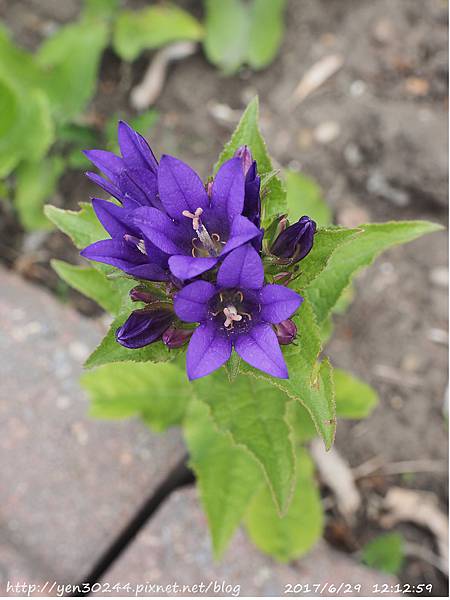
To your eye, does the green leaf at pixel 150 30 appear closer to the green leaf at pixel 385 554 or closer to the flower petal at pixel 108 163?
the flower petal at pixel 108 163

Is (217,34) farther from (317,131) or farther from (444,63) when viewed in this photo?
(444,63)

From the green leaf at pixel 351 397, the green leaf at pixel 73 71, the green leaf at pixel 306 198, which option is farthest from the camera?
the green leaf at pixel 73 71

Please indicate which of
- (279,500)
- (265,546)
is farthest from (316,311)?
(265,546)

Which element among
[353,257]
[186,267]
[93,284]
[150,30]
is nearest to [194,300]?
[186,267]

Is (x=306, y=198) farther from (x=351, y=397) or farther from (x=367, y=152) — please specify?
(x=351, y=397)

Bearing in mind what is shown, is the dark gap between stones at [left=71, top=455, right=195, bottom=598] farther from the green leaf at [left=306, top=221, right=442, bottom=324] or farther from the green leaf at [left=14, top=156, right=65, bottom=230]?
the green leaf at [left=14, top=156, right=65, bottom=230]

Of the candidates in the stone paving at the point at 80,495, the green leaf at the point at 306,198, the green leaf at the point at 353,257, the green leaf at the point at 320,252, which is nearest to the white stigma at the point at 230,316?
the green leaf at the point at 320,252
